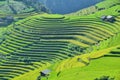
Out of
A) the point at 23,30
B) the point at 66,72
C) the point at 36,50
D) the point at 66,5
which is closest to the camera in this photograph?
the point at 66,72

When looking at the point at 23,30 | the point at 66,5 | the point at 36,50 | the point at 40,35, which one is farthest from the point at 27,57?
the point at 66,5

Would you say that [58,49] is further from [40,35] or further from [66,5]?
[66,5]

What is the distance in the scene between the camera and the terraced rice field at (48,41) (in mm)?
73688

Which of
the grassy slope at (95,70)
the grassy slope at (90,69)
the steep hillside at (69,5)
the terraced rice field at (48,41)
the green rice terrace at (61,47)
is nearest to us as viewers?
the grassy slope at (95,70)

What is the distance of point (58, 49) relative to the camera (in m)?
76.0

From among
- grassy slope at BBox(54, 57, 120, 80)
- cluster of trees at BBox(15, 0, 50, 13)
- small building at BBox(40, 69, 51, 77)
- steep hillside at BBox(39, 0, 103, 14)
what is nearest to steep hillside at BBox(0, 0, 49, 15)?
cluster of trees at BBox(15, 0, 50, 13)

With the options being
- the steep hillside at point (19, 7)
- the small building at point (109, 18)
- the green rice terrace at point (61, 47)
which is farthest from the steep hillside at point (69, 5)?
the small building at point (109, 18)

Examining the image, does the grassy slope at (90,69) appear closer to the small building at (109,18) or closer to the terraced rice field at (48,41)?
the terraced rice field at (48,41)

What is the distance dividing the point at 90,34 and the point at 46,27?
1251cm

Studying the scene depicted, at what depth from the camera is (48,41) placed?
80.4 m

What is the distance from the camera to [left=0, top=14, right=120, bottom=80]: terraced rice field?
7369 cm

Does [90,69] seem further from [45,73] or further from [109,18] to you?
[109,18]

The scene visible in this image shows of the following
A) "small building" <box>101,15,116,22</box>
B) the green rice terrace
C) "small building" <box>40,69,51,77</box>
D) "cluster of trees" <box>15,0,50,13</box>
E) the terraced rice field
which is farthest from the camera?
"cluster of trees" <box>15,0,50,13</box>

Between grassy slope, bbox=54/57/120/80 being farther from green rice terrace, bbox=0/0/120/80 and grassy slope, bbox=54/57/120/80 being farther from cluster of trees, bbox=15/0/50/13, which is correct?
cluster of trees, bbox=15/0/50/13
